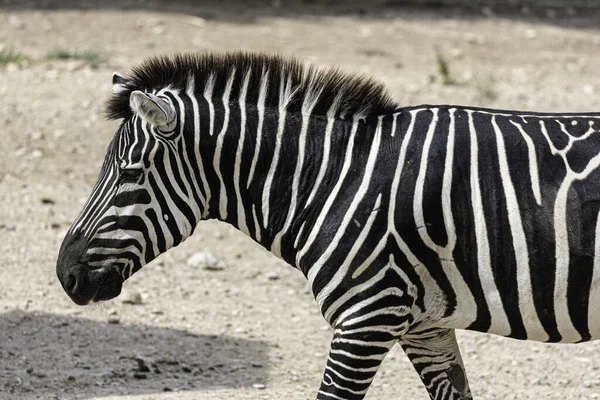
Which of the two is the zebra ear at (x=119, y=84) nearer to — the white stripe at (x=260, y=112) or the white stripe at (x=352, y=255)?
the white stripe at (x=260, y=112)

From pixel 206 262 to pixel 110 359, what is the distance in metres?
1.70

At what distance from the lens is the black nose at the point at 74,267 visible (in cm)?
398

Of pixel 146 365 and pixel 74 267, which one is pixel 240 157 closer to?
pixel 74 267

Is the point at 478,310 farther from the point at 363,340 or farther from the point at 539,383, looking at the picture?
the point at 539,383

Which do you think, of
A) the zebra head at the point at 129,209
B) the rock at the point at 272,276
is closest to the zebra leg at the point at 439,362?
the zebra head at the point at 129,209

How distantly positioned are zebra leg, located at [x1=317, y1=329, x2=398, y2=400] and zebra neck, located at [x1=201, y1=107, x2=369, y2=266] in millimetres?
461

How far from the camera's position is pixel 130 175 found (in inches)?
156

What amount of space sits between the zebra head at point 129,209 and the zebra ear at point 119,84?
0.14m

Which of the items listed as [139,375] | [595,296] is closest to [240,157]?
[595,296]

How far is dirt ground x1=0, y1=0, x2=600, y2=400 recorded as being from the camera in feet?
18.8

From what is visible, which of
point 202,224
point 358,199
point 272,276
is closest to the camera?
point 358,199

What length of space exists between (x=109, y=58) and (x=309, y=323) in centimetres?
597

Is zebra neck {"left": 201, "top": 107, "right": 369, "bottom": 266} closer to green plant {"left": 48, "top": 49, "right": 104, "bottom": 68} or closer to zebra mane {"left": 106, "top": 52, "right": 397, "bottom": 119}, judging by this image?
zebra mane {"left": 106, "top": 52, "right": 397, "bottom": 119}

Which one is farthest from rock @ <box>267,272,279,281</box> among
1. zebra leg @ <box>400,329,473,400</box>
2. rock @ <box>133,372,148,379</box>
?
zebra leg @ <box>400,329,473,400</box>
